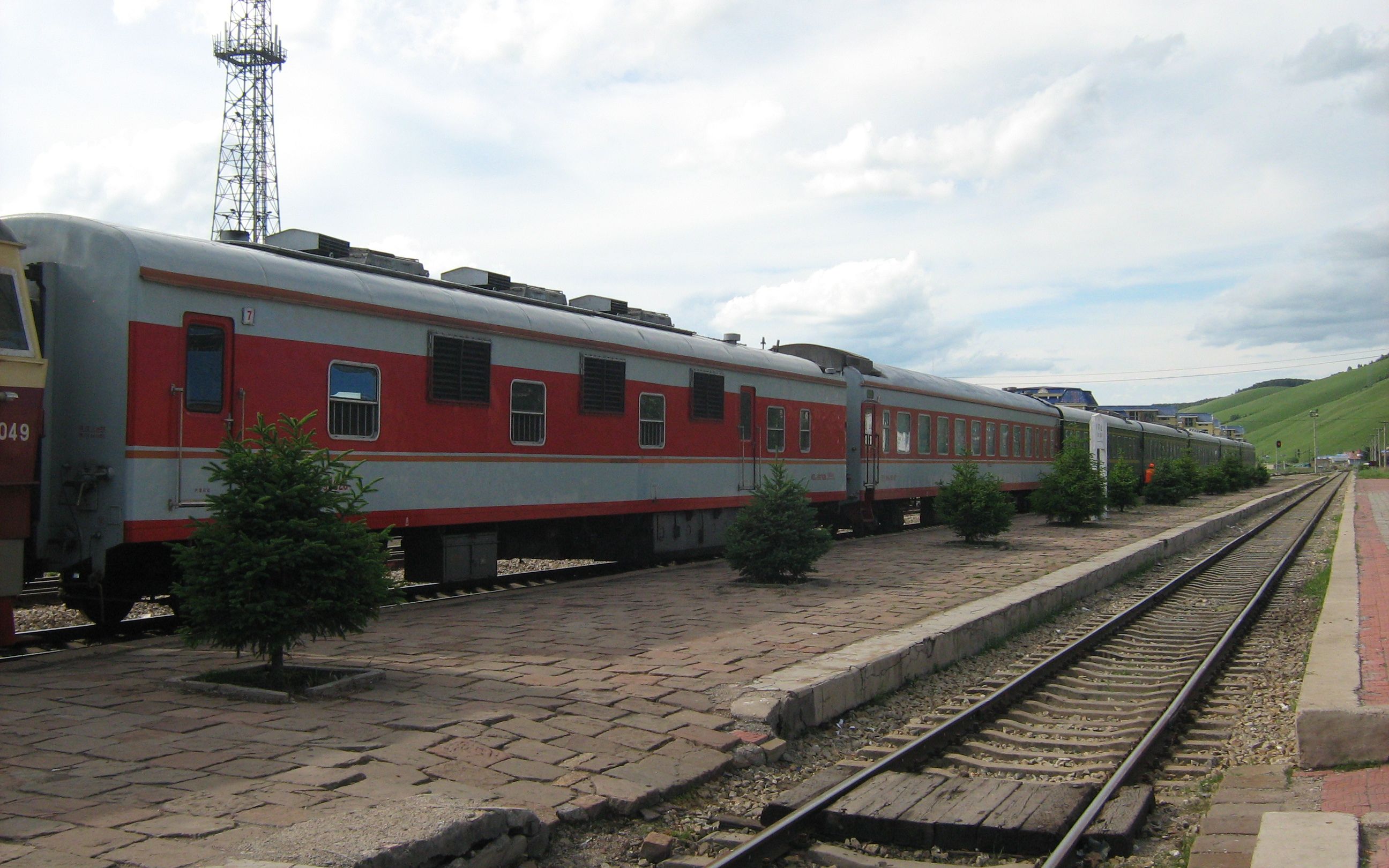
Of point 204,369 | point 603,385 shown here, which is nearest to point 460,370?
point 603,385

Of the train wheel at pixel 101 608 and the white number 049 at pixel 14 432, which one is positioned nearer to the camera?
the white number 049 at pixel 14 432

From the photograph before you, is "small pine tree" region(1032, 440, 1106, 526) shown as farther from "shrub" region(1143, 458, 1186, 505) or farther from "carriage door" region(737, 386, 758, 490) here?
"shrub" region(1143, 458, 1186, 505)

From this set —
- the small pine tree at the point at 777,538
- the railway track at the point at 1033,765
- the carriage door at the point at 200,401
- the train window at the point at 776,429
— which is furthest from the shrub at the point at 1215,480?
the carriage door at the point at 200,401

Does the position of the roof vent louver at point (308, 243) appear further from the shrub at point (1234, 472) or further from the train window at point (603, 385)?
the shrub at point (1234, 472)

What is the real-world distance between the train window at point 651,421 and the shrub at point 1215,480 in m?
37.6

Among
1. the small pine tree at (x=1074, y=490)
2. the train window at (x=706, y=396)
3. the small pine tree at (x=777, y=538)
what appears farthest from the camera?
the small pine tree at (x=1074, y=490)

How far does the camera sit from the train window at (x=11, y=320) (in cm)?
720

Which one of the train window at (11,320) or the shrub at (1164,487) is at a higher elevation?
the train window at (11,320)

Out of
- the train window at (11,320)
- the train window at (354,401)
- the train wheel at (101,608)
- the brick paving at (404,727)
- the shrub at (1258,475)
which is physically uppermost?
the train window at (11,320)

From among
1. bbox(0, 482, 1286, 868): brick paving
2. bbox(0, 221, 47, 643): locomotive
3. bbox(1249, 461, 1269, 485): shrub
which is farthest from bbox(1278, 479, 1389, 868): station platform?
bbox(1249, 461, 1269, 485): shrub

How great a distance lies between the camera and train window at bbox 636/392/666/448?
1391 centimetres

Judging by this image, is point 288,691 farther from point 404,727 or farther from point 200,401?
point 200,401

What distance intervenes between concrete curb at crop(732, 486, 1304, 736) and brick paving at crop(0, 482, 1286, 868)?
25cm

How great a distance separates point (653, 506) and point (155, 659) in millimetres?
7551
